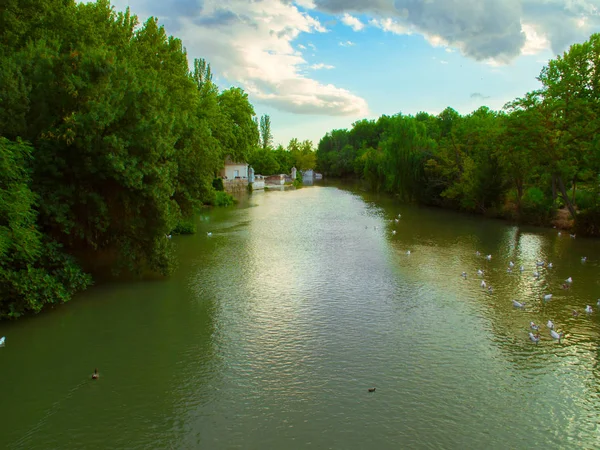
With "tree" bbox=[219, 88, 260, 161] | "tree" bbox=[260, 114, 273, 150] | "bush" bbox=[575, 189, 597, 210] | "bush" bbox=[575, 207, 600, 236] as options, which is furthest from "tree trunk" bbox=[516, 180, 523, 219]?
"tree" bbox=[260, 114, 273, 150]

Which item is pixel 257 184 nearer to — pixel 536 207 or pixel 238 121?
pixel 238 121

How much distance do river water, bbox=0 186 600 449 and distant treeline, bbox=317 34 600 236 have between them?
1130cm

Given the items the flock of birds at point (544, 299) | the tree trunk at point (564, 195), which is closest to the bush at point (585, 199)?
the tree trunk at point (564, 195)

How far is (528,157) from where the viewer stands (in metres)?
32.8

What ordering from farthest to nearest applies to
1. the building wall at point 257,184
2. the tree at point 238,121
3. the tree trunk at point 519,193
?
the building wall at point 257,184 → the tree at point 238,121 → the tree trunk at point 519,193

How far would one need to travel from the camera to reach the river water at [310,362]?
359 inches

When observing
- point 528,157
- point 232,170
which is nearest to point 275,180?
point 232,170

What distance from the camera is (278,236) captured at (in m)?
30.4

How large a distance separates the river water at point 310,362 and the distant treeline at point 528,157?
37.1 feet

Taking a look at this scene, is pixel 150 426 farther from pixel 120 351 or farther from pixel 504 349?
pixel 504 349

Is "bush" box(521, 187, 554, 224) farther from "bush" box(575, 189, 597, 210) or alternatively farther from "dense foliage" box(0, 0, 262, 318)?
"dense foliage" box(0, 0, 262, 318)

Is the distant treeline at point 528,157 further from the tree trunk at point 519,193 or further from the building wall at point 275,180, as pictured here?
the building wall at point 275,180

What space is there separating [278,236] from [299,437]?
2179 cm

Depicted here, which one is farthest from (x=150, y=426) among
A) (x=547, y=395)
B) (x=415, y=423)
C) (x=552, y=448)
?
(x=547, y=395)
